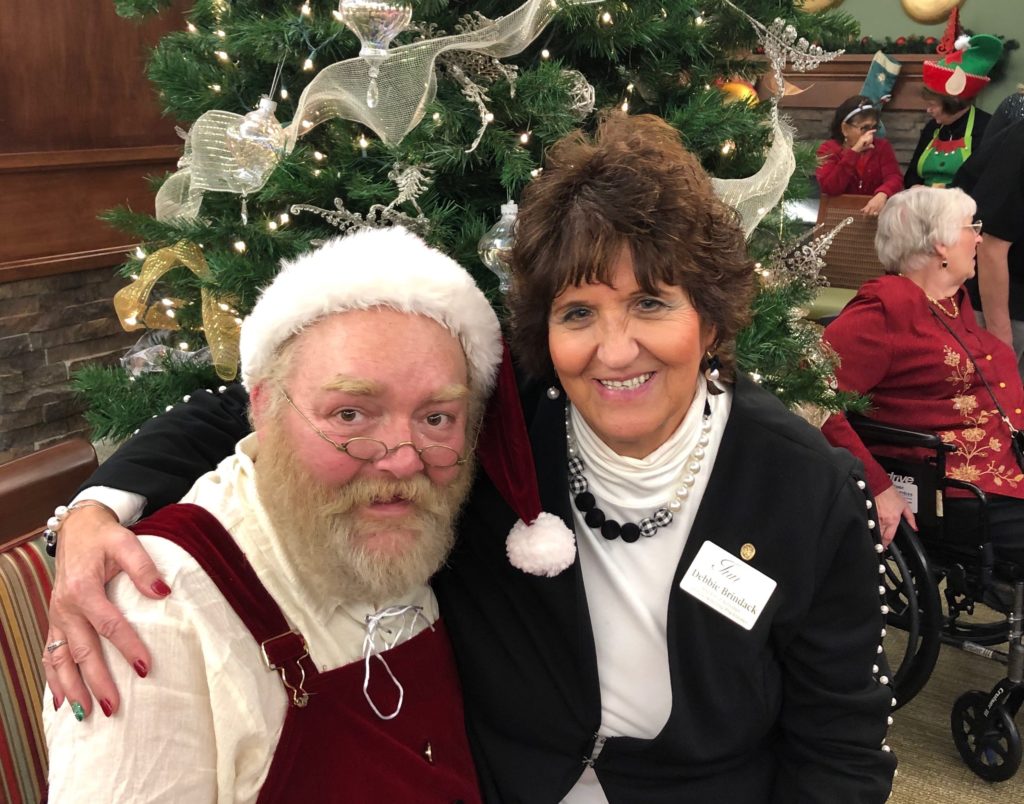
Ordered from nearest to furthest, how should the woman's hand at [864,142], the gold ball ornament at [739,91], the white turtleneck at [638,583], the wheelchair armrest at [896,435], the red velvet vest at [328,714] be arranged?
the red velvet vest at [328,714]
the white turtleneck at [638,583]
the gold ball ornament at [739,91]
the wheelchair armrest at [896,435]
the woman's hand at [864,142]

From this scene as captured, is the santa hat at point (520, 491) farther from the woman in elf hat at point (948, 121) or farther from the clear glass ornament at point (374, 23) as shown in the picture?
the woman in elf hat at point (948, 121)

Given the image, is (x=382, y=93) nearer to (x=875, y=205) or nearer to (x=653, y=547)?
(x=653, y=547)

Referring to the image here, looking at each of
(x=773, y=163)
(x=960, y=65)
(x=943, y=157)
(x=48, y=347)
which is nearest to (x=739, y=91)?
(x=773, y=163)

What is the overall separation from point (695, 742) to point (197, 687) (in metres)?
0.77

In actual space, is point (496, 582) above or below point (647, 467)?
below

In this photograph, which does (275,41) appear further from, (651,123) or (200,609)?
(200,609)

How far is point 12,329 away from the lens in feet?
11.8

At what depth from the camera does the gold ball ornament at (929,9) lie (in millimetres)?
6961

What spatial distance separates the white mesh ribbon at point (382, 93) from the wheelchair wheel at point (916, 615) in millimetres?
1791

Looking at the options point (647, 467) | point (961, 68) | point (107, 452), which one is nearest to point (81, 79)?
point (107, 452)

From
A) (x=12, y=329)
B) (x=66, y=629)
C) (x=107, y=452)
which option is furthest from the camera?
(x=107, y=452)

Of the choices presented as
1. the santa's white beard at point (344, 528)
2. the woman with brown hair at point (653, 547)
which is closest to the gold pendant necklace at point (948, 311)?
the woman with brown hair at point (653, 547)

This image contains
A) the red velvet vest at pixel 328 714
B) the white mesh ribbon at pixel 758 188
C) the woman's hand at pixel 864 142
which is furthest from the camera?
the woman's hand at pixel 864 142

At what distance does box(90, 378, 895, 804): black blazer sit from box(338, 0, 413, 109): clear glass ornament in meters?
0.70
